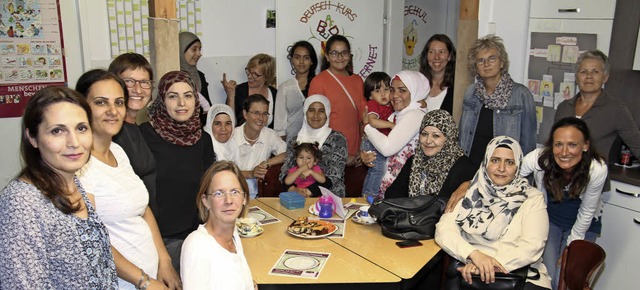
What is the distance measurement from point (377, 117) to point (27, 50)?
9.87 feet

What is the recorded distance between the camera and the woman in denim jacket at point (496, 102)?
366 cm

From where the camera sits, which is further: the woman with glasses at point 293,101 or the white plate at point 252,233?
the woman with glasses at point 293,101

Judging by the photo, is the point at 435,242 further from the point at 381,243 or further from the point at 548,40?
the point at 548,40

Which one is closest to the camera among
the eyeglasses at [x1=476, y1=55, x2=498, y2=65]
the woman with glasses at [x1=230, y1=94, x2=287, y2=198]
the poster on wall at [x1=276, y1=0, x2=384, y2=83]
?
the eyeglasses at [x1=476, y1=55, x2=498, y2=65]

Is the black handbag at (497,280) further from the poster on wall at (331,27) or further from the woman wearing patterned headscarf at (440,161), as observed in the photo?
the poster on wall at (331,27)

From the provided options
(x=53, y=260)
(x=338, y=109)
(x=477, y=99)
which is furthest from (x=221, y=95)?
(x=53, y=260)

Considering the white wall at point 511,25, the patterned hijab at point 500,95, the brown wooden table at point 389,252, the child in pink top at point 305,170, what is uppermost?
the white wall at point 511,25

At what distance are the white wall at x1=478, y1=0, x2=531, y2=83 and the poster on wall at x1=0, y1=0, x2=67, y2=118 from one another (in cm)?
360

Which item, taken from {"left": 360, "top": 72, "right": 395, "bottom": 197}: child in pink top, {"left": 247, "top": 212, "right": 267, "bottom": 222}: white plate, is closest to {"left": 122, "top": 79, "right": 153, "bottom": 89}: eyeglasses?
{"left": 247, "top": 212, "right": 267, "bottom": 222}: white plate

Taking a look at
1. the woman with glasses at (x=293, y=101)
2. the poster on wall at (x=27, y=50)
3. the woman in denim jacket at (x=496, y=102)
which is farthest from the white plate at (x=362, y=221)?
the poster on wall at (x=27, y=50)

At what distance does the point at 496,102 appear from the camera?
367 centimetres

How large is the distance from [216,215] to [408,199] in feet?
4.09

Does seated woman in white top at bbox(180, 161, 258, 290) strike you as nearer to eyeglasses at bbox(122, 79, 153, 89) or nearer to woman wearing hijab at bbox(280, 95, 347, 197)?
eyeglasses at bbox(122, 79, 153, 89)

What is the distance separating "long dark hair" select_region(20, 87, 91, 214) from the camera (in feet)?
5.41
